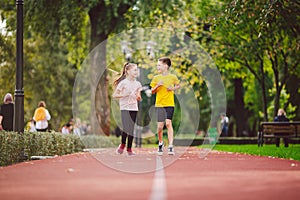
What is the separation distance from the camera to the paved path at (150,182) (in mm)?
7301

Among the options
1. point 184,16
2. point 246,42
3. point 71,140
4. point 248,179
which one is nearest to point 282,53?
point 246,42

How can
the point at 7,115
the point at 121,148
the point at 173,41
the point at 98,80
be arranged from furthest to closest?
the point at 173,41
the point at 98,80
the point at 7,115
the point at 121,148

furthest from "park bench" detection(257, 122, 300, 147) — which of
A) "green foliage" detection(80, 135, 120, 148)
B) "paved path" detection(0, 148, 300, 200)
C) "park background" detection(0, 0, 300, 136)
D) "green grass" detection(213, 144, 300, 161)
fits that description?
"paved path" detection(0, 148, 300, 200)

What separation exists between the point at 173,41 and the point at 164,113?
23044 mm

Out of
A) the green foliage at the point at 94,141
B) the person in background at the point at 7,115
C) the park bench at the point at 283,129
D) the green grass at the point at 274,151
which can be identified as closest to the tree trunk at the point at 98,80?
the green foliage at the point at 94,141

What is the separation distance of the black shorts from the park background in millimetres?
3550

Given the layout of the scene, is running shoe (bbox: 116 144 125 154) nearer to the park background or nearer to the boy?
Result: the boy

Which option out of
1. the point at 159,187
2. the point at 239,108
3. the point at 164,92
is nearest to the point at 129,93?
the point at 164,92

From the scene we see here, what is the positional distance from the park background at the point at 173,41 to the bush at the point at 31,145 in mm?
5420

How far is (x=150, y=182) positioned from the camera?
8719mm

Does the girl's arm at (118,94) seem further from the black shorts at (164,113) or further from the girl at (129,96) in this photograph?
the black shorts at (164,113)

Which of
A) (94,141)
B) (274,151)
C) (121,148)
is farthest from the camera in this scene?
(94,141)

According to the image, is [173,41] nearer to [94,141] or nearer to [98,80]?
[98,80]

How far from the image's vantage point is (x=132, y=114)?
15.0 meters
